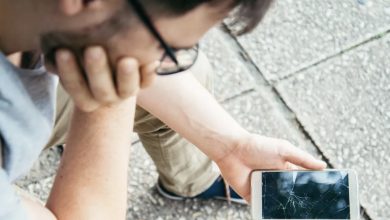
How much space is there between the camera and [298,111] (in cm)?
226

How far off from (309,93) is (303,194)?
2.20 ft

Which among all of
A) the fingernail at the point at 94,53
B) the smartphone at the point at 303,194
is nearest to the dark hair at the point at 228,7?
the fingernail at the point at 94,53

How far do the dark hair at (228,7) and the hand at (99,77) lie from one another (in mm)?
132

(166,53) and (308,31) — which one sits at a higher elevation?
(166,53)

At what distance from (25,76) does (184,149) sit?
0.80m

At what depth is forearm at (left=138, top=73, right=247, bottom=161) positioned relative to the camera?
5.24 ft

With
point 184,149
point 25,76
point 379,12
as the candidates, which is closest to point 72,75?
point 25,76

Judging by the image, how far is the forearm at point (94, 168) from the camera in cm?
137

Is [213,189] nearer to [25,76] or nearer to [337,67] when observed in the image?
[337,67]

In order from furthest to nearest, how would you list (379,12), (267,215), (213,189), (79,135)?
(379,12)
(213,189)
(267,215)
(79,135)

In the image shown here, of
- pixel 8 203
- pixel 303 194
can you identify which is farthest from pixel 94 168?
pixel 303 194

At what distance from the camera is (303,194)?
170cm

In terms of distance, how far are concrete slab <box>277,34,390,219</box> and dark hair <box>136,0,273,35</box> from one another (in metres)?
1.17

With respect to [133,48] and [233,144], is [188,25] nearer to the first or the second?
[133,48]
